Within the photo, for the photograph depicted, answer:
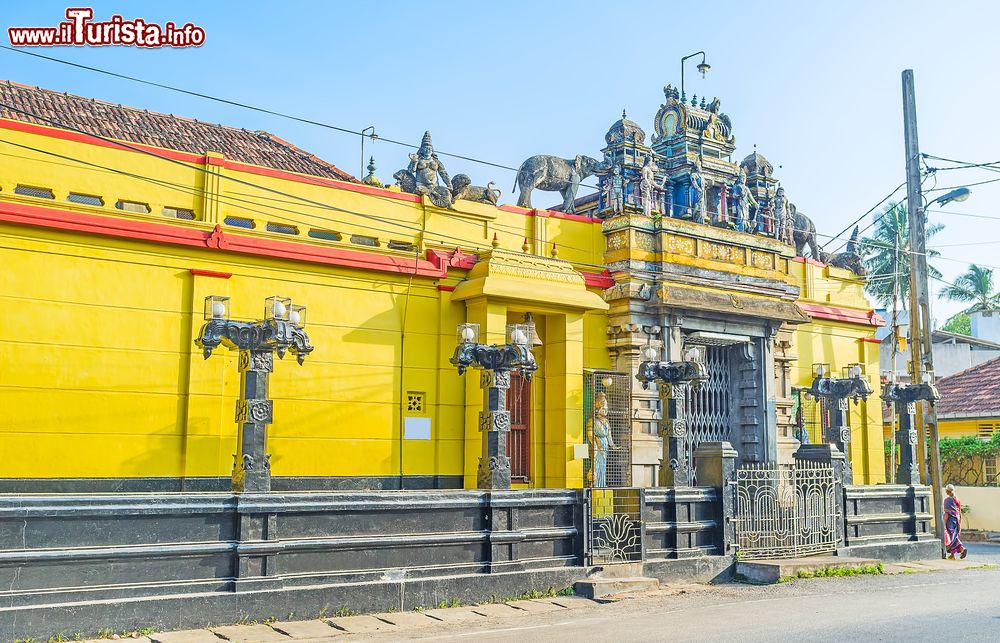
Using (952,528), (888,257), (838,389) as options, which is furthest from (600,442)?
(888,257)

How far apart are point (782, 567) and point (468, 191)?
27.0 feet

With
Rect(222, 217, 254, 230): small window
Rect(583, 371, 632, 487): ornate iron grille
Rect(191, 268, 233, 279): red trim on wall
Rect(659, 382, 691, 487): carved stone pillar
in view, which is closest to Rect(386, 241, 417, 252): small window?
Rect(222, 217, 254, 230): small window

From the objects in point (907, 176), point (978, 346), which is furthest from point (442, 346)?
point (978, 346)

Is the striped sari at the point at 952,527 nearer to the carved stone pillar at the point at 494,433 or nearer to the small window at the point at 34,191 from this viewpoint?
the carved stone pillar at the point at 494,433

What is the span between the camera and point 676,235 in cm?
1886

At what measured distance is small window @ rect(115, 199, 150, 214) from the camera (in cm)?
1421

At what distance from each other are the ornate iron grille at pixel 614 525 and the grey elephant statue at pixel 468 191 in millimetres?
6190

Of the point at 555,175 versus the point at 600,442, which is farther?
the point at 555,175

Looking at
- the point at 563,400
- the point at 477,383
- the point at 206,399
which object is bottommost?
the point at 206,399

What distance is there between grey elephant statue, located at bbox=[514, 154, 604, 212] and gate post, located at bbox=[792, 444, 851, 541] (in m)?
6.69

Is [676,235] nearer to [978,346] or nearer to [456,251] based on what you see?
[456,251]

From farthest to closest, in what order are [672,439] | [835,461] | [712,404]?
1. [712,404]
2. [835,461]
3. [672,439]

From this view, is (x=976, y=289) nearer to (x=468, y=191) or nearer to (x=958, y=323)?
(x=958, y=323)

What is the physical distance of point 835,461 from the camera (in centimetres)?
1684
